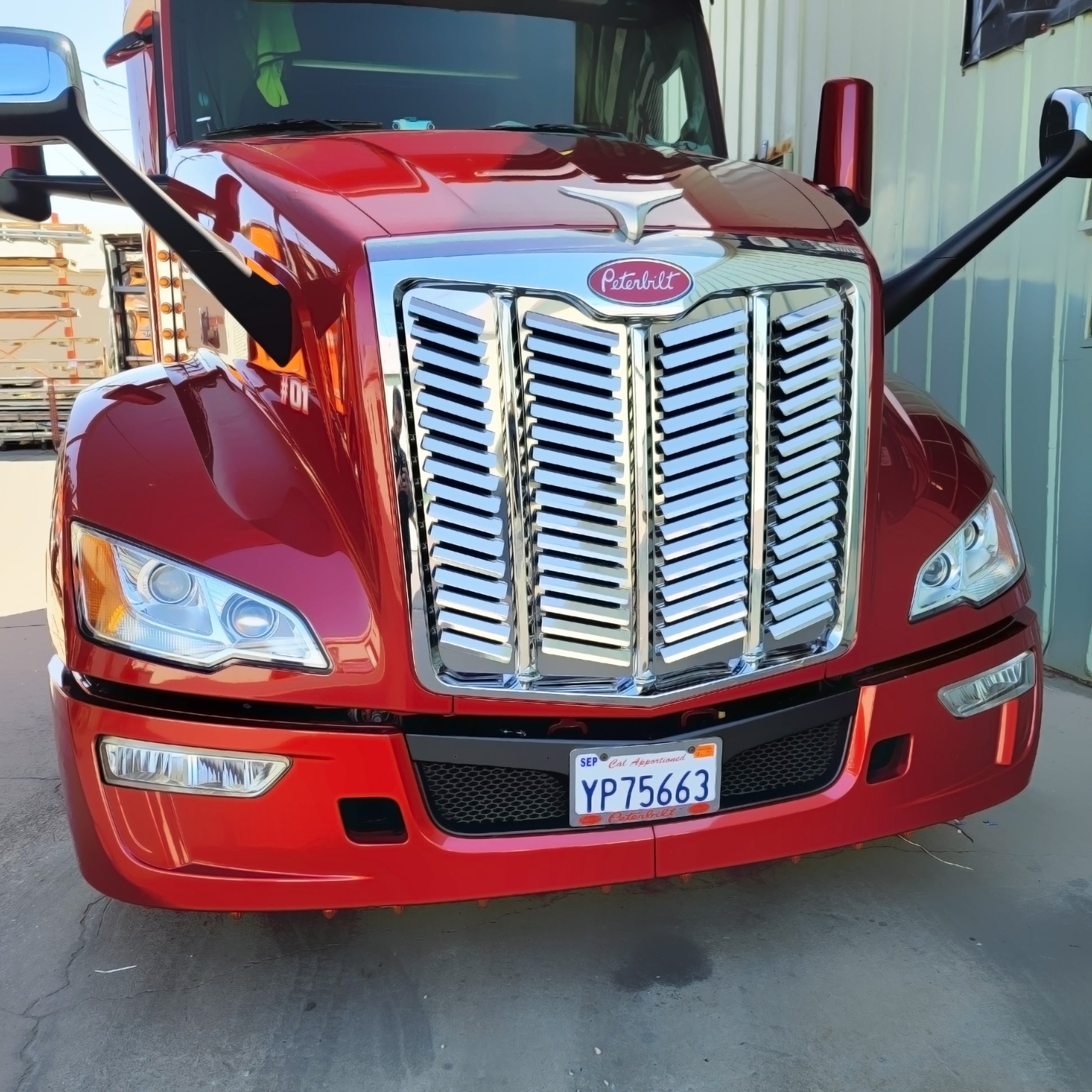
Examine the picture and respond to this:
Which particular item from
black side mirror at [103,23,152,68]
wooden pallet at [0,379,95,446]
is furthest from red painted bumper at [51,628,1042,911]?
wooden pallet at [0,379,95,446]

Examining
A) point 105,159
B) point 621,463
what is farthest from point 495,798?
point 105,159

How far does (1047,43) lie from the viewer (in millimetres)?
3922

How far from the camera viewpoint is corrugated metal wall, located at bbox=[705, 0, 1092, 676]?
3.93 metres

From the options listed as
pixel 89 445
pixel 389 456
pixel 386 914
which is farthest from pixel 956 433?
pixel 89 445

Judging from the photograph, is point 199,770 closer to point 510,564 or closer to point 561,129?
point 510,564

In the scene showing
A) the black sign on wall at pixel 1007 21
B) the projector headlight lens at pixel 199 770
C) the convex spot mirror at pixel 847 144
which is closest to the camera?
the projector headlight lens at pixel 199 770

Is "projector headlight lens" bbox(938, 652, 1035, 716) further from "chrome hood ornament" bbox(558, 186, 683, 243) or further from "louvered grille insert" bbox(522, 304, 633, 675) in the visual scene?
"chrome hood ornament" bbox(558, 186, 683, 243)

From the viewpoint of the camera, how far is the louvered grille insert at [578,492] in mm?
1881

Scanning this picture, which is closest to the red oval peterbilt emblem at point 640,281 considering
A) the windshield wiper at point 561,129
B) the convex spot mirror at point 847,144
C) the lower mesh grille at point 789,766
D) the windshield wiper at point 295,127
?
the lower mesh grille at point 789,766

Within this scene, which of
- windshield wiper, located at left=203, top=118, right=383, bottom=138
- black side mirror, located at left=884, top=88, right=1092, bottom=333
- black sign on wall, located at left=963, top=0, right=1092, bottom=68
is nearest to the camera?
black side mirror, located at left=884, top=88, right=1092, bottom=333

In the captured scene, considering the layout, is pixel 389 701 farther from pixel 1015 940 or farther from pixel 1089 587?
pixel 1089 587

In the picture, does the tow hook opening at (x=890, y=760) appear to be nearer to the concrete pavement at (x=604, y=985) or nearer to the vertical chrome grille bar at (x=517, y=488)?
the concrete pavement at (x=604, y=985)

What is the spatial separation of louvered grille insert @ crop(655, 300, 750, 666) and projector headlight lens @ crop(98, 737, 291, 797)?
773 mm

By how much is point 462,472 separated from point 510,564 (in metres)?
0.19
